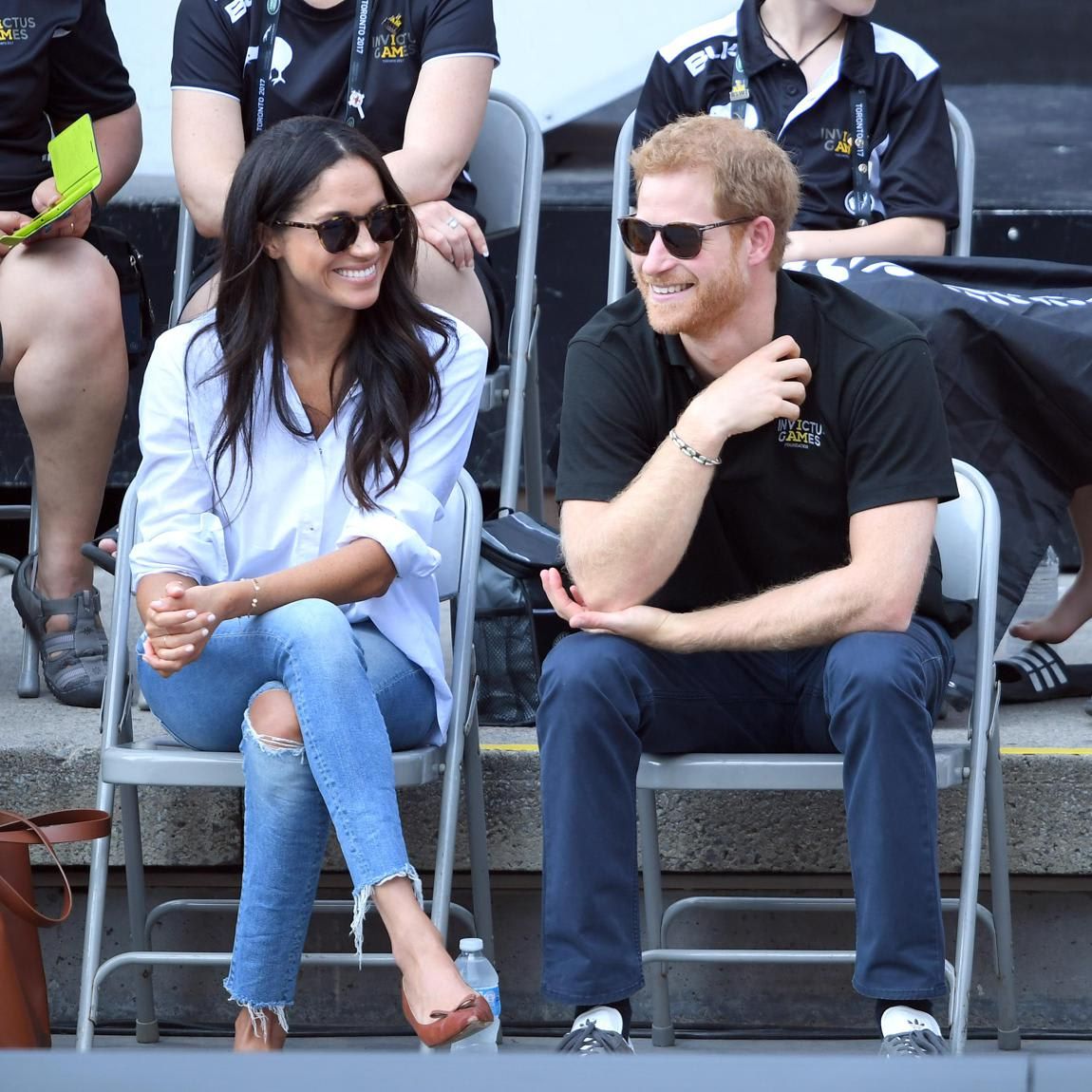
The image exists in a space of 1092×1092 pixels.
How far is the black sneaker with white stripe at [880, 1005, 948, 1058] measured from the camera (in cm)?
216

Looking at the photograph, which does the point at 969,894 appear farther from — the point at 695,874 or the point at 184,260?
the point at 184,260

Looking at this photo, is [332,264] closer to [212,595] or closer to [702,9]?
[212,595]

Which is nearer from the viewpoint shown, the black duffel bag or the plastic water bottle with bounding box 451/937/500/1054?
the plastic water bottle with bounding box 451/937/500/1054

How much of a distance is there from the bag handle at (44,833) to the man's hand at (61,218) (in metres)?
1.16

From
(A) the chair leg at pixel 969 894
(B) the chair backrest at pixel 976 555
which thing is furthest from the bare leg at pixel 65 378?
(A) the chair leg at pixel 969 894

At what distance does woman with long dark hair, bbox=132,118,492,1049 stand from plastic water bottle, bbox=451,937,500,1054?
0.10 meters

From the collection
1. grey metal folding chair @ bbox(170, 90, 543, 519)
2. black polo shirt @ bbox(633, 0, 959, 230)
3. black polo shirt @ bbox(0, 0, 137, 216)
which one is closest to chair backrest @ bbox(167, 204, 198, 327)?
grey metal folding chair @ bbox(170, 90, 543, 519)

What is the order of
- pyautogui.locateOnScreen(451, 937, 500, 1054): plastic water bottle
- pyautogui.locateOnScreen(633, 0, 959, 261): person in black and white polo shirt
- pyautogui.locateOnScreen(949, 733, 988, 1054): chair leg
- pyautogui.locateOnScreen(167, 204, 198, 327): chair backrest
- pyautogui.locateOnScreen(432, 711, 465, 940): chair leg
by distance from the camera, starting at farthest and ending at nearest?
1. pyautogui.locateOnScreen(167, 204, 198, 327): chair backrest
2. pyautogui.locateOnScreen(633, 0, 959, 261): person in black and white polo shirt
3. pyautogui.locateOnScreen(432, 711, 465, 940): chair leg
4. pyautogui.locateOnScreen(949, 733, 988, 1054): chair leg
5. pyautogui.locateOnScreen(451, 937, 500, 1054): plastic water bottle

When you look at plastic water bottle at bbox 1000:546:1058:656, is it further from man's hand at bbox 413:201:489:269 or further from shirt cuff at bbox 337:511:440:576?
shirt cuff at bbox 337:511:440:576

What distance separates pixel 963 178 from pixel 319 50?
132cm

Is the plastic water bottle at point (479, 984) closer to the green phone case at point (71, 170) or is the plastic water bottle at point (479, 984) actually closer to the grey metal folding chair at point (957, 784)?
the grey metal folding chair at point (957, 784)

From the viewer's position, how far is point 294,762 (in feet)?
7.73

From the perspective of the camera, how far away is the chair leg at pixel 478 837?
107 inches

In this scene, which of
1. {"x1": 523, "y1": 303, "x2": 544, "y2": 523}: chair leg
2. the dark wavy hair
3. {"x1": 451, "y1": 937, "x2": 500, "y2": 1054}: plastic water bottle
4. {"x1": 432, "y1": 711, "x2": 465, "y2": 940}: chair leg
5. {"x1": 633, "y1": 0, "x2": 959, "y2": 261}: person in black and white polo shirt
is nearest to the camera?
{"x1": 451, "y1": 937, "x2": 500, "y2": 1054}: plastic water bottle
